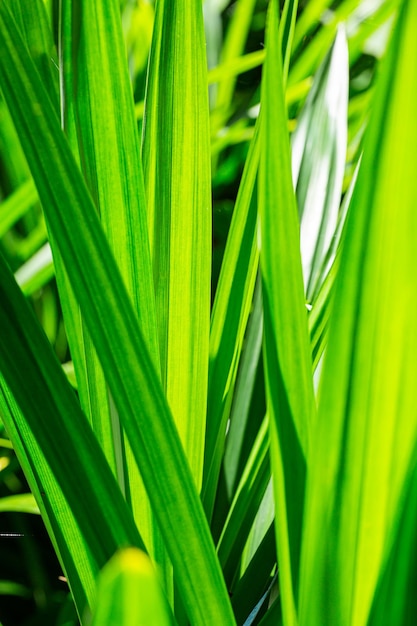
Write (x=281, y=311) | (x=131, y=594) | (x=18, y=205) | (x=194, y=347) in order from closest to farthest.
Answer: (x=131, y=594) < (x=281, y=311) < (x=194, y=347) < (x=18, y=205)

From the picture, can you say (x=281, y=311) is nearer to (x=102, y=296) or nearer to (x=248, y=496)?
(x=102, y=296)

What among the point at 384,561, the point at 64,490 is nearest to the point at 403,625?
the point at 384,561

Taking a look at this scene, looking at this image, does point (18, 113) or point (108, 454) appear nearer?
point (18, 113)

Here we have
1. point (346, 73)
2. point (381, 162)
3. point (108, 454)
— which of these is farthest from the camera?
point (346, 73)

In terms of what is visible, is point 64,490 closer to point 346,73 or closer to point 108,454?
point 108,454

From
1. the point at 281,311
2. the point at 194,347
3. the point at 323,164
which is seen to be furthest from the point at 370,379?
the point at 323,164

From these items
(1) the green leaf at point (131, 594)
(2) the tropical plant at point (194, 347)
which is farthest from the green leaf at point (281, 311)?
(1) the green leaf at point (131, 594)

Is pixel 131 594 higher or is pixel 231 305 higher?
pixel 231 305
